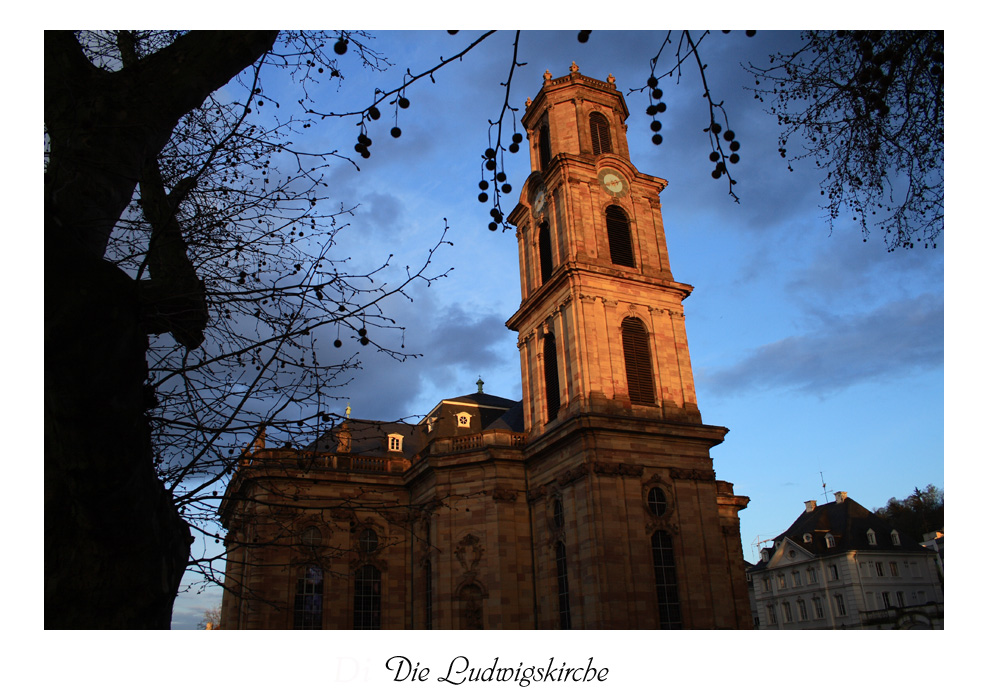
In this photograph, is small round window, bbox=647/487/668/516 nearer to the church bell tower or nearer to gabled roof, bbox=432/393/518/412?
the church bell tower

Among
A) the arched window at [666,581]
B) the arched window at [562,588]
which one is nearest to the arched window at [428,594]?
the arched window at [562,588]

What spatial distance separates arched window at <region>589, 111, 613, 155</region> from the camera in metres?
31.5

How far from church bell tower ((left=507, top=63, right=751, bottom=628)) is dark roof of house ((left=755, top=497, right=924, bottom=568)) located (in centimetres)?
2138

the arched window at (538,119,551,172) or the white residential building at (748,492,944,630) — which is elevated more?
the arched window at (538,119,551,172)

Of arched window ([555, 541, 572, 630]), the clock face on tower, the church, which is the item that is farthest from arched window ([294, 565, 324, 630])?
the clock face on tower

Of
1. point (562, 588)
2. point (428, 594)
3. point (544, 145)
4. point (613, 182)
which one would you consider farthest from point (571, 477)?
point (544, 145)

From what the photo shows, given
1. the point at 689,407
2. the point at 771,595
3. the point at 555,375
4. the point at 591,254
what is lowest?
the point at 771,595

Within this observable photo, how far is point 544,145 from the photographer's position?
33.1 m

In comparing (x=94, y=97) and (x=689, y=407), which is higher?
(x=689, y=407)

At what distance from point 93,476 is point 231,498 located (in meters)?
1.95

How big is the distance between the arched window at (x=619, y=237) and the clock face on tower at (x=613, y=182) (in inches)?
31.6

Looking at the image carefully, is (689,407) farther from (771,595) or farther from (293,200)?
(771,595)
